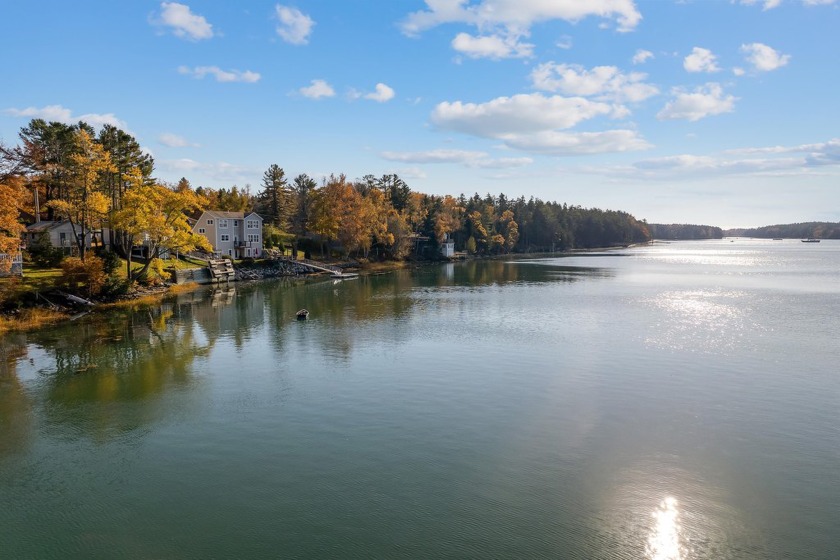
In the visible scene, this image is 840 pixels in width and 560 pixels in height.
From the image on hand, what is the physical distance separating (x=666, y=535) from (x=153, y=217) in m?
53.8

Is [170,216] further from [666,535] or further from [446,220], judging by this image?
[446,220]

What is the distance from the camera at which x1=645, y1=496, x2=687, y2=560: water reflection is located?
40.4 ft

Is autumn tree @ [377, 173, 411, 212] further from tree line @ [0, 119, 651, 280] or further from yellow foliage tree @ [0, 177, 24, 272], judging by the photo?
yellow foliage tree @ [0, 177, 24, 272]

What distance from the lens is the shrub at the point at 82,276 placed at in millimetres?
45344

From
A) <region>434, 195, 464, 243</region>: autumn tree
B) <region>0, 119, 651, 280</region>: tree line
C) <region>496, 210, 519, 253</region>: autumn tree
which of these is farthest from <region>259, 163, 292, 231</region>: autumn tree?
<region>496, 210, 519, 253</region>: autumn tree

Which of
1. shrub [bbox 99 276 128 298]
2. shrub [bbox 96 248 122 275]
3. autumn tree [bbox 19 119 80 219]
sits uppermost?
autumn tree [bbox 19 119 80 219]

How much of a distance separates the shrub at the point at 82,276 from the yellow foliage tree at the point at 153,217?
5.33 meters

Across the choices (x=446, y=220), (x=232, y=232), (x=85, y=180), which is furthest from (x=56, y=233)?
(x=446, y=220)

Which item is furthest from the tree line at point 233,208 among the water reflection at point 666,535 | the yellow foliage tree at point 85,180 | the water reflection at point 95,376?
the water reflection at point 666,535

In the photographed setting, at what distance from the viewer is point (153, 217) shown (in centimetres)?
5359

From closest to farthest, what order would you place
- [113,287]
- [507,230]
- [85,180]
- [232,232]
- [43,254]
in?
[85,180] → [113,287] → [43,254] → [232,232] → [507,230]

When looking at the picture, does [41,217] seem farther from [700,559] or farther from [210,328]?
[700,559]

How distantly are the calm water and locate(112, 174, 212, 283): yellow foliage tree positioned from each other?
17.4m

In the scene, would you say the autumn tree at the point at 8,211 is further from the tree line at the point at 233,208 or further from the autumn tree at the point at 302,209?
the autumn tree at the point at 302,209
